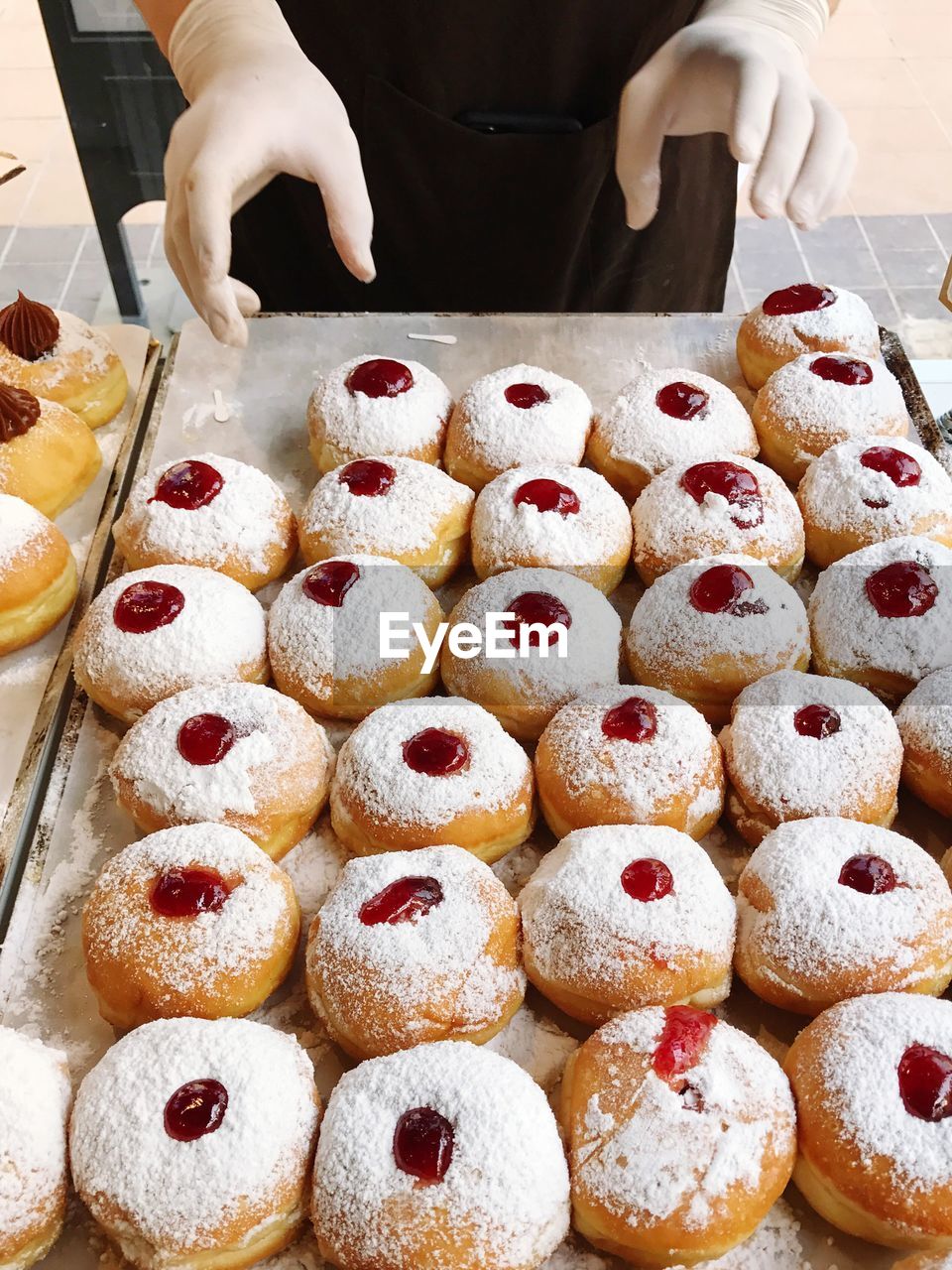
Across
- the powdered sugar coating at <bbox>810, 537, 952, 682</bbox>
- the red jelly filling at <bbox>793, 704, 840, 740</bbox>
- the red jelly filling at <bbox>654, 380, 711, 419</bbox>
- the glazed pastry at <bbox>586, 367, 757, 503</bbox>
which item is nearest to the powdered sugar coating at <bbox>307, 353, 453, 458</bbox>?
the glazed pastry at <bbox>586, 367, 757, 503</bbox>

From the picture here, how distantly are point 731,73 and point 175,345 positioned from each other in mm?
1427

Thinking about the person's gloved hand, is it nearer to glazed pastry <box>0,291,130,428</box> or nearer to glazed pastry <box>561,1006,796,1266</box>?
glazed pastry <box>0,291,130,428</box>

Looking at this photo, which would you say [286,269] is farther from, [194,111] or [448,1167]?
[448,1167]

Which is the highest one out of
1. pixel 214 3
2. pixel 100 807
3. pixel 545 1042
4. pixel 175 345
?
pixel 214 3

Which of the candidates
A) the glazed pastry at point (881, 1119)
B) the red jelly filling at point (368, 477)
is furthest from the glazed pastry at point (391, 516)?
the glazed pastry at point (881, 1119)

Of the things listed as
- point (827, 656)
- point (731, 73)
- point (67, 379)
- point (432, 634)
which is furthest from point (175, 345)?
point (827, 656)

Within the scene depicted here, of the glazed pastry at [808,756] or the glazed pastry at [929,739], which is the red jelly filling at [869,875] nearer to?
the glazed pastry at [808,756]

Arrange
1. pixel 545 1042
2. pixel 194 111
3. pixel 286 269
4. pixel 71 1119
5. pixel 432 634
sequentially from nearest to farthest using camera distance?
pixel 71 1119, pixel 545 1042, pixel 432 634, pixel 194 111, pixel 286 269

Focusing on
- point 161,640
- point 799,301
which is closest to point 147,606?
point 161,640

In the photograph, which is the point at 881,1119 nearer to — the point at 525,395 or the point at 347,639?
the point at 347,639

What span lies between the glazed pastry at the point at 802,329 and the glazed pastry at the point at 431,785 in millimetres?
1242

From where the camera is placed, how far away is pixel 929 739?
6.15 ft

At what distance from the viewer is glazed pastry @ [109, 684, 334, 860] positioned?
1.81m

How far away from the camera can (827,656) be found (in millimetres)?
2055
